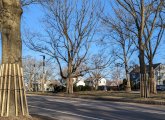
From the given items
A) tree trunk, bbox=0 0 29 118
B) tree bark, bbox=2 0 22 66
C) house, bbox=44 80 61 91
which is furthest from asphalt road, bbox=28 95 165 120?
house, bbox=44 80 61 91

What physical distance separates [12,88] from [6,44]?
138 cm

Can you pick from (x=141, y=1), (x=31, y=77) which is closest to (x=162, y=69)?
(x=31, y=77)

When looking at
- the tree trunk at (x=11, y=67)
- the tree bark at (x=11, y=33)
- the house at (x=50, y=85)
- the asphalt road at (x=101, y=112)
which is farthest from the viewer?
the house at (x=50, y=85)

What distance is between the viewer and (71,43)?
1859 inches

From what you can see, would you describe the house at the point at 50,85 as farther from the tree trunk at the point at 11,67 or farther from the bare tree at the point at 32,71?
the tree trunk at the point at 11,67

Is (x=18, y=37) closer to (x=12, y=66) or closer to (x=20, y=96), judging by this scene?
(x=12, y=66)

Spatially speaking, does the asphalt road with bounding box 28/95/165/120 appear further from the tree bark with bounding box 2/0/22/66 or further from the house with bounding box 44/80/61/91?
the house with bounding box 44/80/61/91

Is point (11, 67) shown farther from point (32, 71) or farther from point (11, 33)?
point (32, 71)

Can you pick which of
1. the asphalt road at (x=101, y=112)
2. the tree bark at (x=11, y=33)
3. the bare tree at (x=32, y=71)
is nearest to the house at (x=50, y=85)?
the bare tree at (x=32, y=71)

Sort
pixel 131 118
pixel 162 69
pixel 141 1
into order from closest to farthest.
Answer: pixel 131 118 → pixel 141 1 → pixel 162 69

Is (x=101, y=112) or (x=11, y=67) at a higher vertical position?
(x=11, y=67)

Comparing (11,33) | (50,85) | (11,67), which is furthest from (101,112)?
(50,85)

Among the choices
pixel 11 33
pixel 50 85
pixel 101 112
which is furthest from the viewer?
pixel 50 85

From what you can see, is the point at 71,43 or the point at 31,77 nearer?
the point at 71,43
